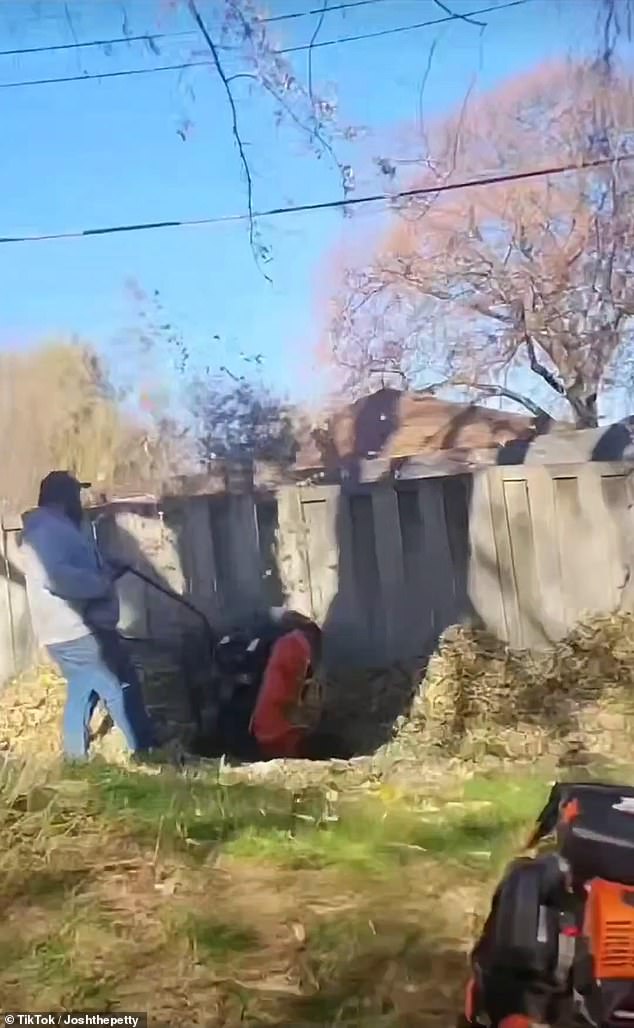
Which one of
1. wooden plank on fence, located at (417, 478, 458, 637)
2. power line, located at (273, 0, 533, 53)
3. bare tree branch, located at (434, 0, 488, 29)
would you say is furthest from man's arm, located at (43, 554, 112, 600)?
bare tree branch, located at (434, 0, 488, 29)

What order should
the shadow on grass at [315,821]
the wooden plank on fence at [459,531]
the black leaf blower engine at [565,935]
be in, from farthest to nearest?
1. the wooden plank on fence at [459,531]
2. the shadow on grass at [315,821]
3. the black leaf blower engine at [565,935]

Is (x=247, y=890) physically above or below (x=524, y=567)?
below

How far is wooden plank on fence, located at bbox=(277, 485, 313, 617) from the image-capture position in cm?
151

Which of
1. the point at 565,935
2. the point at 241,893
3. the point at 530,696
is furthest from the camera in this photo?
the point at 530,696

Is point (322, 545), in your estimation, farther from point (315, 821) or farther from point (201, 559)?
point (315, 821)

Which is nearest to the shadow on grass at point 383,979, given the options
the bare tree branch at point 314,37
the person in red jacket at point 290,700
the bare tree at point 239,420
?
the person in red jacket at point 290,700

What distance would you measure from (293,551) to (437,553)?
0.20m

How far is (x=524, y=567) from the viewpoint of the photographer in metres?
1.52

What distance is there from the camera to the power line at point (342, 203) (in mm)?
1467

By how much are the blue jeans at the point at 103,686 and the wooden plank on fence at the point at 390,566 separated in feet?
1.16

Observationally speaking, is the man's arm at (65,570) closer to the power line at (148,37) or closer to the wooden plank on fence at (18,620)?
the wooden plank on fence at (18,620)

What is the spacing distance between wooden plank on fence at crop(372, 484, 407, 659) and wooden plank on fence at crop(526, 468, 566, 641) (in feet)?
0.61

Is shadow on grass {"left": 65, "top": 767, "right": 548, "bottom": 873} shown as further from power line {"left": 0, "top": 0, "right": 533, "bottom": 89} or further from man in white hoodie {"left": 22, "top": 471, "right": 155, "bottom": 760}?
power line {"left": 0, "top": 0, "right": 533, "bottom": 89}

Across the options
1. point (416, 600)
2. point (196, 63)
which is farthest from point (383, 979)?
point (196, 63)
